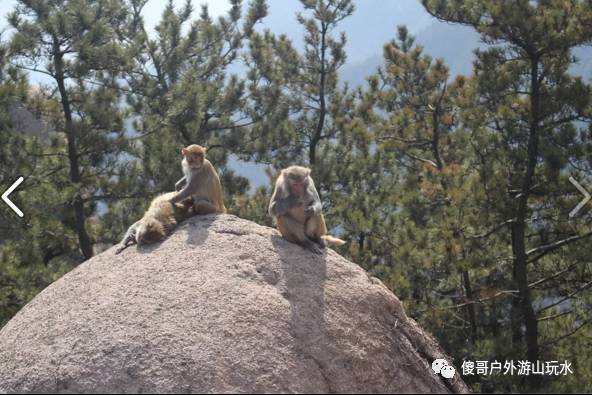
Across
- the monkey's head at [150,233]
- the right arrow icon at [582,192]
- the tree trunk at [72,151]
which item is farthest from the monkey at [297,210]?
the tree trunk at [72,151]

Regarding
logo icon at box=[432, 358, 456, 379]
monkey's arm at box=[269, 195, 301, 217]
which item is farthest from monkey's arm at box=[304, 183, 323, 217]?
logo icon at box=[432, 358, 456, 379]

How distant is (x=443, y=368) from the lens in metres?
8.84

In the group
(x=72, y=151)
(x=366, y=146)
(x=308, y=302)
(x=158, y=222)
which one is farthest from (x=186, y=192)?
(x=366, y=146)

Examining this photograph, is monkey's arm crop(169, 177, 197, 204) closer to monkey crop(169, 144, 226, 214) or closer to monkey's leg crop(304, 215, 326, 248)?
monkey crop(169, 144, 226, 214)

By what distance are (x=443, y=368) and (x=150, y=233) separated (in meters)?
3.94

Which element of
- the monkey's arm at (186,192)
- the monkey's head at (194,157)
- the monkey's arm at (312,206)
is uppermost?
the monkey's head at (194,157)

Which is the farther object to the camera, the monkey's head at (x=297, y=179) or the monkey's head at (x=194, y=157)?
the monkey's head at (x=194, y=157)

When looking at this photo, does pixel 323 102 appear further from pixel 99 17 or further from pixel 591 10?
pixel 591 10

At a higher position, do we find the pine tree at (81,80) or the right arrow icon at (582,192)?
the pine tree at (81,80)

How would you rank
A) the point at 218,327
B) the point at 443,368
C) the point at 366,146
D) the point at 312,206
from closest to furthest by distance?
the point at 218,327
the point at 443,368
the point at 312,206
the point at 366,146

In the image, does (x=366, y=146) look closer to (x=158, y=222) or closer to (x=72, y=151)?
(x=72, y=151)

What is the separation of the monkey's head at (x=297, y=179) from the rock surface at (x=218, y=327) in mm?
662

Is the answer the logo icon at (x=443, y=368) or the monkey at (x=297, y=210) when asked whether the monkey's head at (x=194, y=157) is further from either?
the logo icon at (x=443, y=368)

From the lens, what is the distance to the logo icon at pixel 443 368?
28.8 feet
